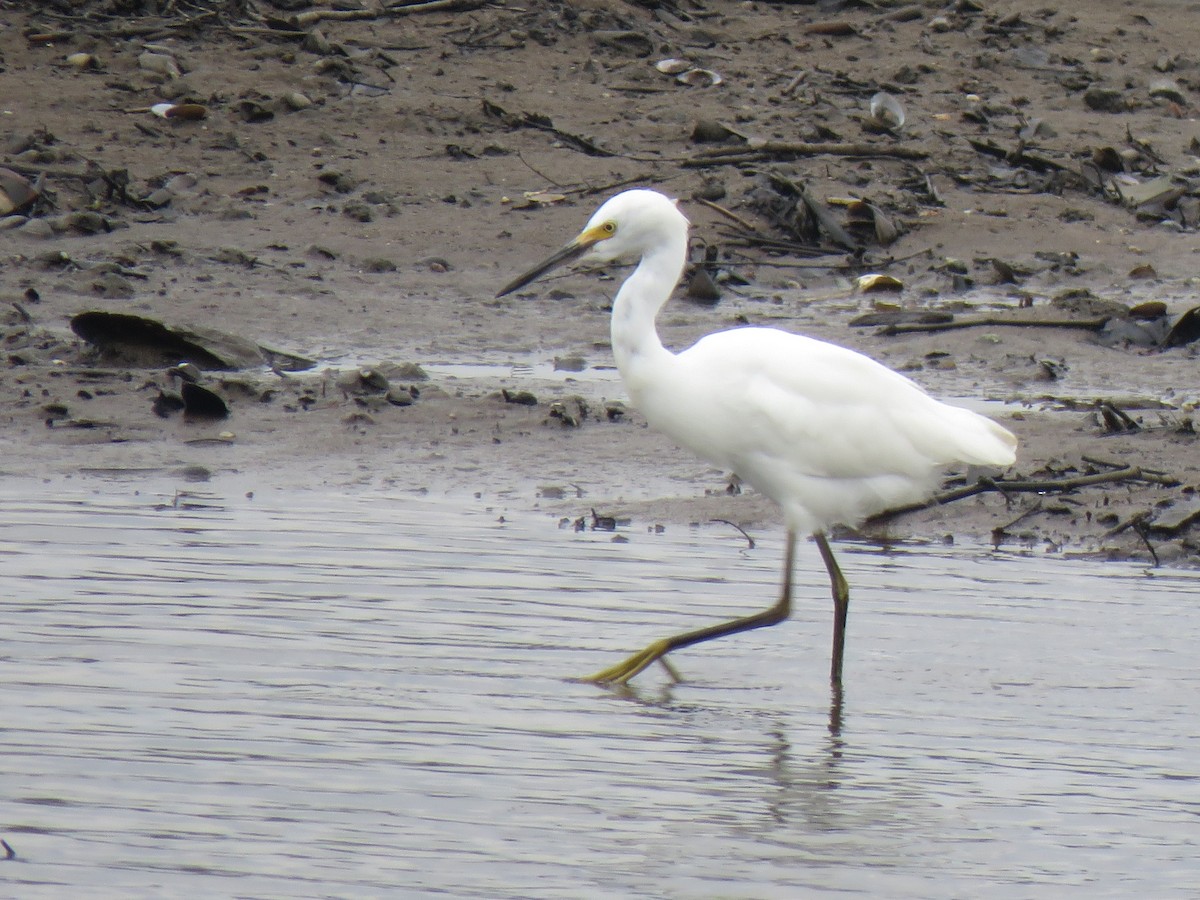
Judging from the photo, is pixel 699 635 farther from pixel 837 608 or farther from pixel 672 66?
pixel 672 66

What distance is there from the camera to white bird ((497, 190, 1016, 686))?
6.26 meters

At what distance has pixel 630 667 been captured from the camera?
19.6 ft

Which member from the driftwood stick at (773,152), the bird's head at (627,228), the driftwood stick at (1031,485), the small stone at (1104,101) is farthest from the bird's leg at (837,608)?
the small stone at (1104,101)

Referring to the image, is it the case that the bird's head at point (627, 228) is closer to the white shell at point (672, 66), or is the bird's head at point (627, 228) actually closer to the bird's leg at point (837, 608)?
the bird's leg at point (837, 608)

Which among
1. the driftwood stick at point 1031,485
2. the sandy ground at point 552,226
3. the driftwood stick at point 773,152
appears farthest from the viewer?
the driftwood stick at point 773,152

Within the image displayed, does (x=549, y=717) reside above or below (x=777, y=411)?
below

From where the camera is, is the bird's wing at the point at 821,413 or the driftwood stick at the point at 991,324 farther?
the driftwood stick at the point at 991,324

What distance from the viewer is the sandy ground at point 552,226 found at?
8633 millimetres

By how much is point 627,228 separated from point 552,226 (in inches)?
223

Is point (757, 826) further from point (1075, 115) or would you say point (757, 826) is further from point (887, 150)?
point (1075, 115)

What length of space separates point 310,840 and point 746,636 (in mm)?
2620

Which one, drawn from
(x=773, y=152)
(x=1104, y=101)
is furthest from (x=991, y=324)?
(x=1104, y=101)

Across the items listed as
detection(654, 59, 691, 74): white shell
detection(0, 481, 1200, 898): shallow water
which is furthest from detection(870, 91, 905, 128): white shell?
detection(0, 481, 1200, 898): shallow water

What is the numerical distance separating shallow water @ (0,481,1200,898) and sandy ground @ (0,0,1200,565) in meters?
0.93
